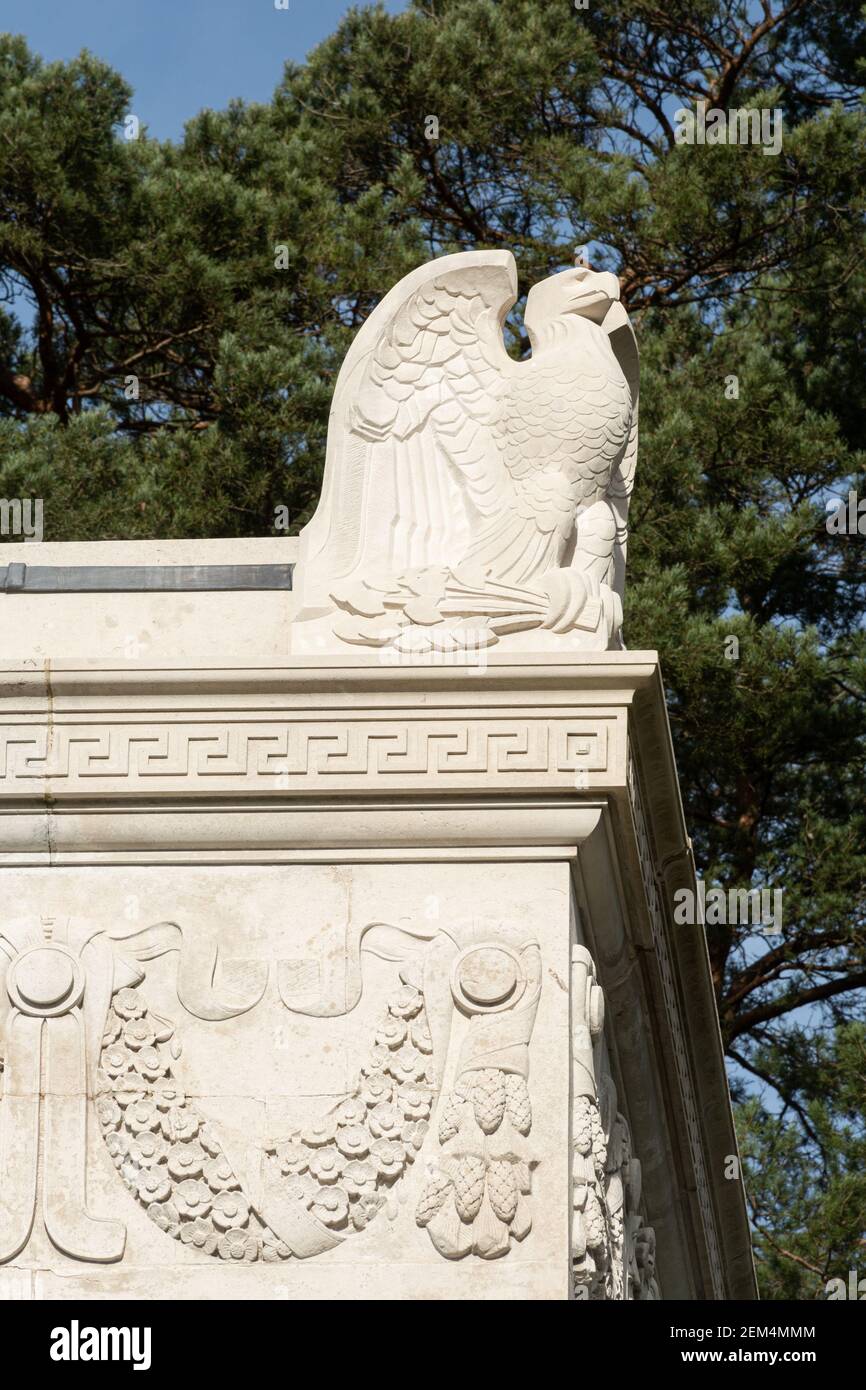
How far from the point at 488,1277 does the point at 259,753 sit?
1.44 m

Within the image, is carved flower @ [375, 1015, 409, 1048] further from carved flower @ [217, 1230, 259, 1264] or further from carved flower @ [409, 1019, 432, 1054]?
carved flower @ [217, 1230, 259, 1264]

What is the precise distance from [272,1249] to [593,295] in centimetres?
304

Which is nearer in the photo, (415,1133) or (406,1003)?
(415,1133)

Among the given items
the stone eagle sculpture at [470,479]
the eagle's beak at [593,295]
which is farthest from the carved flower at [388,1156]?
the eagle's beak at [593,295]

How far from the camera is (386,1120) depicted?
219 inches

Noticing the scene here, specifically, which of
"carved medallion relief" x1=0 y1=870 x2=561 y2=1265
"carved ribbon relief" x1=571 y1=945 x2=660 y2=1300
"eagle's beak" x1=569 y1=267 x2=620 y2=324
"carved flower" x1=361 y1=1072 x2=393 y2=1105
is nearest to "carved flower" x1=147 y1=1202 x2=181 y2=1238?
"carved medallion relief" x1=0 y1=870 x2=561 y2=1265

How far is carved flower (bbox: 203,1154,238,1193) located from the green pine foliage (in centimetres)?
828

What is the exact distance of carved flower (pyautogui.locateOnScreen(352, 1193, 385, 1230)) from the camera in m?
5.50

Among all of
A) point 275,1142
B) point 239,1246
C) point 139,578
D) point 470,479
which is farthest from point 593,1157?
point 139,578

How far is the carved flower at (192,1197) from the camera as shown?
18.2 ft

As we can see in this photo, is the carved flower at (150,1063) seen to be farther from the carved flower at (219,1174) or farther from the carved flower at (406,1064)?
the carved flower at (406,1064)

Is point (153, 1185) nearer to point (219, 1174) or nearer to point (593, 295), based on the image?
point (219, 1174)

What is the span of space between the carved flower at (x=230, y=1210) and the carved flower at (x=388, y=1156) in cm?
34

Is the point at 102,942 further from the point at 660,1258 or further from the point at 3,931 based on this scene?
the point at 660,1258
